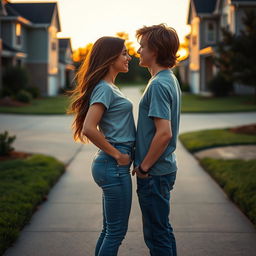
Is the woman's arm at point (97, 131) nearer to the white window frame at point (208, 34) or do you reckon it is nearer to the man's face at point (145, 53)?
the man's face at point (145, 53)

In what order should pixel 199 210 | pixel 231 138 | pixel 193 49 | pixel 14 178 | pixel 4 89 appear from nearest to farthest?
pixel 199 210, pixel 14 178, pixel 231 138, pixel 4 89, pixel 193 49

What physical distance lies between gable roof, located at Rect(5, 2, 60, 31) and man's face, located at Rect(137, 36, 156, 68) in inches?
1420

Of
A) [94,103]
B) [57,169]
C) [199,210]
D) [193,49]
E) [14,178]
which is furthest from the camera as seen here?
[193,49]

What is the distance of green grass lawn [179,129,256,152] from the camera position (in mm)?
10375

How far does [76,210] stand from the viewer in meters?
5.52

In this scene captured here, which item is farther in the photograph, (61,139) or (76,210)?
(61,139)

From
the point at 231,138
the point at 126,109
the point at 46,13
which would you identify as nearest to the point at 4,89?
the point at 46,13

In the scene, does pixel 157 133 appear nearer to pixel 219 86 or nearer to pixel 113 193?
pixel 113 193

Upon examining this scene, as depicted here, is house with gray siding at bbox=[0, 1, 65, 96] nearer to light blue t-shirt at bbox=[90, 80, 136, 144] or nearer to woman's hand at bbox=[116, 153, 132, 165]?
light blue t-shirt at bbox=[90, 80, 136, 144]

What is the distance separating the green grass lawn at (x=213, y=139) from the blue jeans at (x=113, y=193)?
709 cm

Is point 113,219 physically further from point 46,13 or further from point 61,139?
point 46,13

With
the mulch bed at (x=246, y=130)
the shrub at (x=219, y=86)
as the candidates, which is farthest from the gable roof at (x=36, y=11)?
the mulch bed at (x=246, y=130)

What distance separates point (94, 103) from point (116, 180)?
517 mm

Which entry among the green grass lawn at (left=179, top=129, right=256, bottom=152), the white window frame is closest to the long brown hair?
the green grass lawn at (left=179, top=129, right=256, bottom=152)
